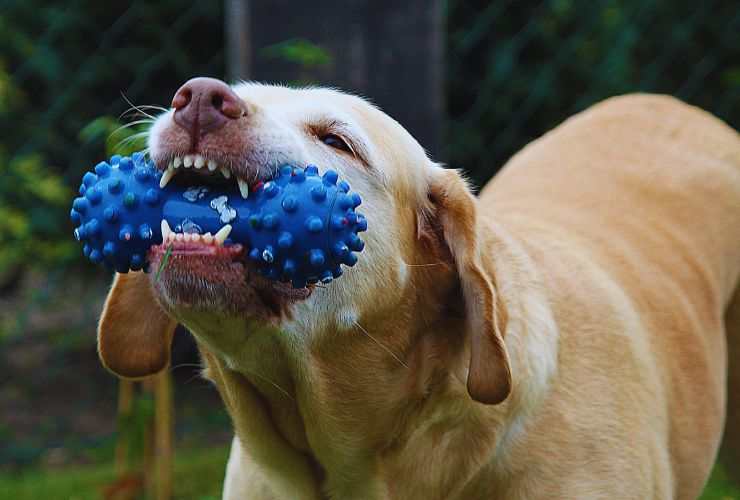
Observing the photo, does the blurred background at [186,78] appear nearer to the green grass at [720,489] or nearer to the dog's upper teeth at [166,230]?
the green grass at [720,489]

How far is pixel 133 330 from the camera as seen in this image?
3.00 m

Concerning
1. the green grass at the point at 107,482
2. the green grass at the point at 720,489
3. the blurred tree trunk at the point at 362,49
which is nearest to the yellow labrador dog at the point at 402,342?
the green grass at the point at 720,489

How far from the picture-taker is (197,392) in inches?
246

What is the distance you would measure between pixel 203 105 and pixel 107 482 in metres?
3.08

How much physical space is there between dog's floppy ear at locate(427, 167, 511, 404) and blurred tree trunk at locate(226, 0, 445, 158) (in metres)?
1.63

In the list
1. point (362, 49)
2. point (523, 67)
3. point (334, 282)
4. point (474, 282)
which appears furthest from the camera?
point (523, 67)

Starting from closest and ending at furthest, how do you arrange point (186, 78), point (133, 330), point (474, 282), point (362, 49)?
point (474, 282) → point (133, 330) → point (362, 49) → point (186, 78)

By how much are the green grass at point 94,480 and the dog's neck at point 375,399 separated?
1742mm

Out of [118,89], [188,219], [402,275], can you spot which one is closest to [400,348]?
[402,275]

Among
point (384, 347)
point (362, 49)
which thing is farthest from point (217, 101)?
point (362, 49)

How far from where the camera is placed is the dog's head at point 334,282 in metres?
2.31

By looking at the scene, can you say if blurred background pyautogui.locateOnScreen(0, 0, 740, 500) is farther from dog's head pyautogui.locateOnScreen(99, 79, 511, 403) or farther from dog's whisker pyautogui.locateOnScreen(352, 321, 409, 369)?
dog's whisker pyautogui.locateOnScreen(352, 321, 409, 369)

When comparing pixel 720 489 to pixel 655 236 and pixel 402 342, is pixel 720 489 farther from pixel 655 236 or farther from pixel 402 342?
pixel 402 342

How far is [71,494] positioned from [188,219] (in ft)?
9.45
